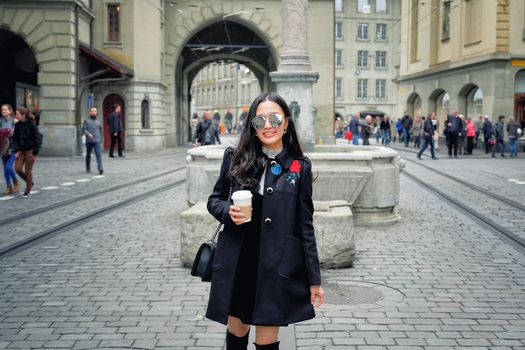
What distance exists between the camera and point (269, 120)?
3.51 meters

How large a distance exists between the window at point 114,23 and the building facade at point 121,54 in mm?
49

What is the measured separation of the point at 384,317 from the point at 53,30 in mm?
24387

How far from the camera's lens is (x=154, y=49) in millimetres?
34156

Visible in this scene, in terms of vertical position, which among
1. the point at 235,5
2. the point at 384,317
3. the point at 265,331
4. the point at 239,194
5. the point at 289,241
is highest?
the point at 235,5

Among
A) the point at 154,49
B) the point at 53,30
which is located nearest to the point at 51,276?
the point at 53,30

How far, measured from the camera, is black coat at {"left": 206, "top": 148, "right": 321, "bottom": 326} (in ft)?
11.0

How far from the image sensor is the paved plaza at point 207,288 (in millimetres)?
4883

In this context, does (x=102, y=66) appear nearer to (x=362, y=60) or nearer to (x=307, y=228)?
(x=307, y=228)

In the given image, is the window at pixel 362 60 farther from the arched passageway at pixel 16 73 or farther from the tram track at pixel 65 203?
the tram track at pixel 65 203

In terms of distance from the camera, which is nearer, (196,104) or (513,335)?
(513,335)

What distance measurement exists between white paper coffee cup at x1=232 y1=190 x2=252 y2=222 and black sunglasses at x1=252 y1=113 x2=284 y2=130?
45cm

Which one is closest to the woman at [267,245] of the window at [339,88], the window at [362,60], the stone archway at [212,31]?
the stone archway at [212,31]

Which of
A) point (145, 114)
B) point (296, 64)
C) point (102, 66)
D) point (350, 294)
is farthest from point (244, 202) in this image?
point (145, 114)

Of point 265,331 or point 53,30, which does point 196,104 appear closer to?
point 53,30
